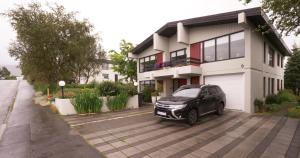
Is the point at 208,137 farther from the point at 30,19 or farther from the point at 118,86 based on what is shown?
the point at 30,19

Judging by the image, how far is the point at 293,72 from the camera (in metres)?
24.6

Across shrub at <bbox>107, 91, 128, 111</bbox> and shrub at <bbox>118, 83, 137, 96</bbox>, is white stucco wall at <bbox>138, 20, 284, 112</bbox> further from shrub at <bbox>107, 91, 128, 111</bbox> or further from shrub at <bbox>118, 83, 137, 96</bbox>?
shrub at <bbox>107, 91, 128, 111</bbox>

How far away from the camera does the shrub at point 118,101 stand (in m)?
12.0

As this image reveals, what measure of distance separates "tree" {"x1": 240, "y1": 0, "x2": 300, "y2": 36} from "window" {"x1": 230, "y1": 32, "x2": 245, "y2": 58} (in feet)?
13.9

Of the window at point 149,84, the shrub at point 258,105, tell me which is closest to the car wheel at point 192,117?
the shrub at point 258,105

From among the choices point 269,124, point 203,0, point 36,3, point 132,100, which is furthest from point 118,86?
point 36,3

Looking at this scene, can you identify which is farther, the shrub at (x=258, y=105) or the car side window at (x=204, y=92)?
the shrub at (x=258, y=105)

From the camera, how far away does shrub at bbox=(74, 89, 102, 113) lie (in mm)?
10828

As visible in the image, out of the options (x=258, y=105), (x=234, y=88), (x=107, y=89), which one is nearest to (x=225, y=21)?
(x=234, y=88)

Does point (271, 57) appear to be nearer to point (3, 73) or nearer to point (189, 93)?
point (189, 93)

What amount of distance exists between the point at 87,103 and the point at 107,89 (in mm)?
1860

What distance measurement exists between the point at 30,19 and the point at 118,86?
1139 cm

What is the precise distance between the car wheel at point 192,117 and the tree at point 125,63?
18.2 meters

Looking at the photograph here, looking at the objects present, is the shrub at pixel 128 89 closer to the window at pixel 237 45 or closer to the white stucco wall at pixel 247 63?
the white stucco wall at pixel 247 63
